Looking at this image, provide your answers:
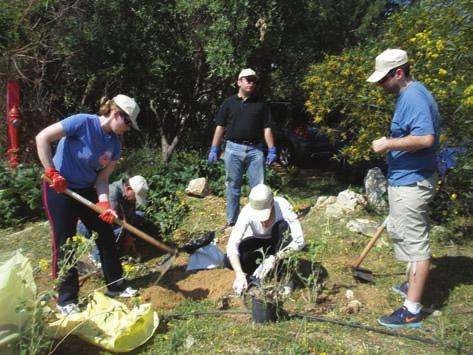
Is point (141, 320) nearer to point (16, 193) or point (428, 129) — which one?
point (428, 129)

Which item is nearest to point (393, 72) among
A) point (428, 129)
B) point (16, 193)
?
point (428, 129)

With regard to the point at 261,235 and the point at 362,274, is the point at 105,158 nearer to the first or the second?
the point at 261,235

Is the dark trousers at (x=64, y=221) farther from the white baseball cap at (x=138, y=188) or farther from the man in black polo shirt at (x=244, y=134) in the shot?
the man in black polo shirt at (x=244, y=134)

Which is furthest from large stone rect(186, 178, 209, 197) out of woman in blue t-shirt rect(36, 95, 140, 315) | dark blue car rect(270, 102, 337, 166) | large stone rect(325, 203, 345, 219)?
dark blue car rect(270, 102, 337, 166)

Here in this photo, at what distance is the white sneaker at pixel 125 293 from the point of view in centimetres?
394

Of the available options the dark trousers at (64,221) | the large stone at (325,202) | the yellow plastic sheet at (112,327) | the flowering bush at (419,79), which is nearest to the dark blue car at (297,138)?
the flowering bush at (419,79)

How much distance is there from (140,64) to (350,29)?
13.4 ft

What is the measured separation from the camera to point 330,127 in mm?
6863

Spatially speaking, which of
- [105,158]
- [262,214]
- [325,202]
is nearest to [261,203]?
[262,214]

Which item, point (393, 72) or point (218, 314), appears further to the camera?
point (218, 314)

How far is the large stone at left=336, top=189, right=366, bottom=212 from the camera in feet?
18.8

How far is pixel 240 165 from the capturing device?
17.5 ft

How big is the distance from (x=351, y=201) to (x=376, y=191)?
1.01 ft

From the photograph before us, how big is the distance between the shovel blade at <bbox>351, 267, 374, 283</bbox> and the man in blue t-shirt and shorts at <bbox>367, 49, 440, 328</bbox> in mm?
655
